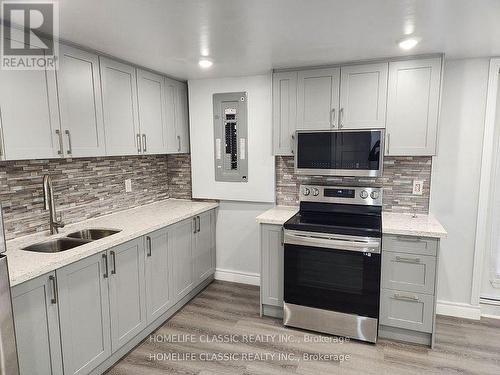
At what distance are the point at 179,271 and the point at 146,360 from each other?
811 millimetres

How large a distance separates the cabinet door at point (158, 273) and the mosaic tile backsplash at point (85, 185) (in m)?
0.64

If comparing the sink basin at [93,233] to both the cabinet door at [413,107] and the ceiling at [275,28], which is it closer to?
the ceiling at [275,28]

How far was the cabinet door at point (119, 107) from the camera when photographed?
8.39ft

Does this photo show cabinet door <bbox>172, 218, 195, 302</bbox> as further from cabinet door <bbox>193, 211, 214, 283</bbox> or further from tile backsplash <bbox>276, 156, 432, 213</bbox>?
tile backsplash <bbox>276, 156, 432, 213</bbox>

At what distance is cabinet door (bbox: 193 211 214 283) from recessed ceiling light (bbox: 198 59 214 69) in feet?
4.73

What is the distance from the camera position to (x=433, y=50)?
2.48m

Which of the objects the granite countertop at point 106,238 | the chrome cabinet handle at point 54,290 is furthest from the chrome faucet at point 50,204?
the chrome cabinet handle at point 54,290

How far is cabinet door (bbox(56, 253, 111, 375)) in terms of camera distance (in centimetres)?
190

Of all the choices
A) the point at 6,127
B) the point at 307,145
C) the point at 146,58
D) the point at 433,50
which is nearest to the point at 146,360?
the point at 6,127

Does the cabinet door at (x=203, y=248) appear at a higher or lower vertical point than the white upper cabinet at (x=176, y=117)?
lower

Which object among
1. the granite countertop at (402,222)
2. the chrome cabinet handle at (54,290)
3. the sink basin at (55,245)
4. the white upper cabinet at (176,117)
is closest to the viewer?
the chrome cabinet handle at (54,290)

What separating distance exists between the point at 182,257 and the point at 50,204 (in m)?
1.23

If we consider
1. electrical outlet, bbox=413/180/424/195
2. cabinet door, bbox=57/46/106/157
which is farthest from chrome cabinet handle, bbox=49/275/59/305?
electrical outlet, bbox=413/180/424/195

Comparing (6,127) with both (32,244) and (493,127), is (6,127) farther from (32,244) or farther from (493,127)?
(493,127)
